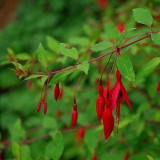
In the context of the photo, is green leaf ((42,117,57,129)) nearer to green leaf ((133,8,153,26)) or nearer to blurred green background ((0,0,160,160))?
blurred green background ((0,0,160,160))

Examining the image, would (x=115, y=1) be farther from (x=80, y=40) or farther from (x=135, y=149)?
(x=135, y=149)

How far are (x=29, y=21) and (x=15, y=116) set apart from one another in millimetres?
1418

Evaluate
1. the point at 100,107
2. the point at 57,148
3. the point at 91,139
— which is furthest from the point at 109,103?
the point at 91,139

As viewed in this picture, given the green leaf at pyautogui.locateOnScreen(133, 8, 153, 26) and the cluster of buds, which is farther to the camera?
the green leaf at pyautogui.locateOnScreen(133, 8, 153, 26)

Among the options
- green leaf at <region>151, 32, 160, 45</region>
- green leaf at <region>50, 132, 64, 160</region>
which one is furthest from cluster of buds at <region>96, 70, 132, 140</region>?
green leaf at <region>50, 132, 64, 160</region>

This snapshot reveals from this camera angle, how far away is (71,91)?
211 cm

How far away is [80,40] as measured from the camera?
5.76ft

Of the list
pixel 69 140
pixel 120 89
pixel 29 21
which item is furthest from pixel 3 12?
pixel 120 89

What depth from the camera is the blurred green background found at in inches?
61.9

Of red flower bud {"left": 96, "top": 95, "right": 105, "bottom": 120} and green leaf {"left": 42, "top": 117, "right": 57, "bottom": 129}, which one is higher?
red flower bud {"left": 96, "top": 95, "right": 105, "bottom": 120}

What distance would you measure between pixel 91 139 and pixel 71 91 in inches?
21.0

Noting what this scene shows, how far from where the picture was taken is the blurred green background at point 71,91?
1571mm

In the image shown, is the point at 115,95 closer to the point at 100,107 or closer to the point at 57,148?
the point at 100,107

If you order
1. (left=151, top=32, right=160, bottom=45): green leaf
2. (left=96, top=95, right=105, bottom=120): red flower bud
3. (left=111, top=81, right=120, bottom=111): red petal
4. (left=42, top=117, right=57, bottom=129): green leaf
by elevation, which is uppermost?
(left=151, top=32, right=160, bottom=45): green leaf
